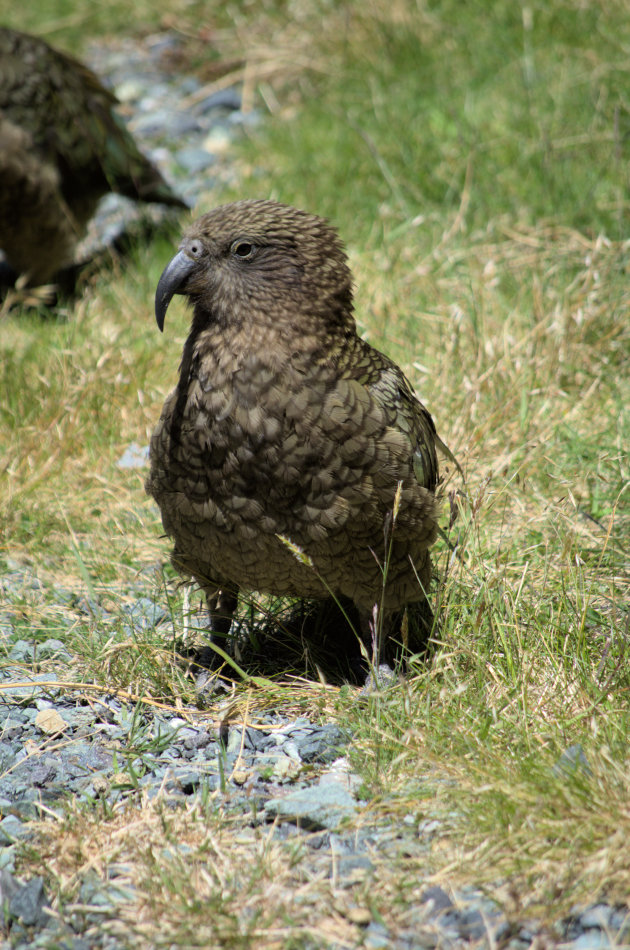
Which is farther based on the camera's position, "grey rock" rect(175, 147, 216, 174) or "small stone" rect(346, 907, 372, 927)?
"grey rock" rect(175, 147, 216, 174)

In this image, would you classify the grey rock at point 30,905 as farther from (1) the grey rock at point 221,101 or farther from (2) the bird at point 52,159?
(1) the grey rock at point 221,101

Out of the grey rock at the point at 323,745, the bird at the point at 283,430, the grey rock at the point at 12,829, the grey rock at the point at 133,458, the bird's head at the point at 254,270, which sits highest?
the bird's head at the point at 254,270

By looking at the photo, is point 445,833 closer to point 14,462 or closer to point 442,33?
point 14,462

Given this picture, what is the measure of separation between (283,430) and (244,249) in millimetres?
571

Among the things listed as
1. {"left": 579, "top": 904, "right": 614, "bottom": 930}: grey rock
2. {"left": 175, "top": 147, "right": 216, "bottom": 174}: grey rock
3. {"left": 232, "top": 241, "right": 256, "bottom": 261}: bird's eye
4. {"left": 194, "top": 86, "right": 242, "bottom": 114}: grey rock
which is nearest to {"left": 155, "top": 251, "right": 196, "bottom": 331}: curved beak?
{"left": 232, "top": 241, "right": 256, "bottom": 261}: bird's eye

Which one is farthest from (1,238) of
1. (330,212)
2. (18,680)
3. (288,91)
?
(18,680)

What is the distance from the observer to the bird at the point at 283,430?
9.05 ft

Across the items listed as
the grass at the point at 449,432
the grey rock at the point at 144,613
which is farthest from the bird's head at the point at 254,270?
the grey rock at the point at 144,613

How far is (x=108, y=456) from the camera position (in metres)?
4.39

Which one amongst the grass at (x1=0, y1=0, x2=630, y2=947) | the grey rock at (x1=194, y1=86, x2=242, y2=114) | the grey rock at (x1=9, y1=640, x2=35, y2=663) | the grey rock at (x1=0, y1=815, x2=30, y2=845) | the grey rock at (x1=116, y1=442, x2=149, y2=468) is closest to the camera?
the grass at (x1=0, y1=0, x2=630, y2=947)

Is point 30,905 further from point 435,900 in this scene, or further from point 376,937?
point 435,900

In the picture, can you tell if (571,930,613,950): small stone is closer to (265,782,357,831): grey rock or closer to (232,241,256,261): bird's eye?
(265,782,357,831): grey rock

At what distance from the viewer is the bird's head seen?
9.30ft

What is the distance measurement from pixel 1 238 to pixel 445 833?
481 centimetres
